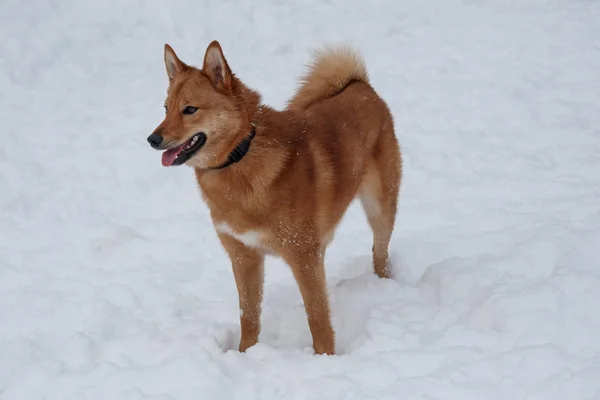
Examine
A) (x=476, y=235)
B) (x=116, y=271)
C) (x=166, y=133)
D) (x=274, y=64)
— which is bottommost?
(x=476, y=235)

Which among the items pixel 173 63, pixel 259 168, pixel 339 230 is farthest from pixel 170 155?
pixel 339 230

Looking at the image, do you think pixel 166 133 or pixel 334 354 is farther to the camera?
pixel 334 354

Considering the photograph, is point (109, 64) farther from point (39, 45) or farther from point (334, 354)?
point (334, 354)

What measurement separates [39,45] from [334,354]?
6.96 metres

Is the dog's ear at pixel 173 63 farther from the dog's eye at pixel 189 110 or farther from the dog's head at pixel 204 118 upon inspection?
the dog's eye at pixel 189 110

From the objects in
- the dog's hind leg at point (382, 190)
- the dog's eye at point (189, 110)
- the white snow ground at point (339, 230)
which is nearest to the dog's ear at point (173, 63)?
the dog's eye at point (189, 110)

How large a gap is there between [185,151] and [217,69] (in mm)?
512

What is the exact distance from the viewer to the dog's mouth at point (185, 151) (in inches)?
128

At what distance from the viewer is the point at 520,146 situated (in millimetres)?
6629

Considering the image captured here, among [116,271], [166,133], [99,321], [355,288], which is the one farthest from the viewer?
[116,271]

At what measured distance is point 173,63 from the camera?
3.60 metres

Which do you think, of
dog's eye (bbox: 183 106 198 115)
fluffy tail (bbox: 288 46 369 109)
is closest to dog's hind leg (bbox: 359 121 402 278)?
fluffy tail (bbox: 288 46 369 109)

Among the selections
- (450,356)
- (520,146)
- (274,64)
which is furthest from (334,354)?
(274,64)

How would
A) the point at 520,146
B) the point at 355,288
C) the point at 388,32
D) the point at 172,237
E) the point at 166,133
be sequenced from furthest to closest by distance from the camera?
1. the point at 388,32
2. the point at 520,146
3. the point at 172,237
4. the point at 355,288
5. the point at 166,133
